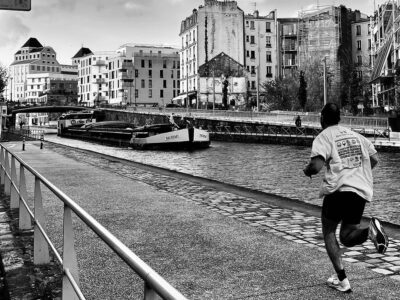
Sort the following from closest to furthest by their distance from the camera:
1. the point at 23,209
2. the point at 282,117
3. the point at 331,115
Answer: the point at 331,115 → the point at 23,209 → the point at 282,117

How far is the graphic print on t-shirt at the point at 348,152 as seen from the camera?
15.9 feet

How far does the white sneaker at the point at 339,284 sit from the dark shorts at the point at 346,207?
21.6 inches

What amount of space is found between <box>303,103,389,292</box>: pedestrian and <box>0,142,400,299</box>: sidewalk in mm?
442

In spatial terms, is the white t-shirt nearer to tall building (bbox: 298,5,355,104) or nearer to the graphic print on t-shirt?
the graphic print on t-shirt

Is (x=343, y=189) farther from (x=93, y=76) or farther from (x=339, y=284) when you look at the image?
Result: (x=93, y=76)

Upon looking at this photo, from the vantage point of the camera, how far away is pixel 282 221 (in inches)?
337

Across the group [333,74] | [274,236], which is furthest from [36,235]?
[333,74]

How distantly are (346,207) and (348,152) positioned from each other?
0.52m

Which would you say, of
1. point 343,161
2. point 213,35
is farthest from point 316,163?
point 213,35

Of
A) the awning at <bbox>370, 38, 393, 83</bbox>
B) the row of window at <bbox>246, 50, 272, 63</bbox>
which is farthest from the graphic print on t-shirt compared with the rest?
the row of window at <bbox>246, 50, 272, 63</bbox>

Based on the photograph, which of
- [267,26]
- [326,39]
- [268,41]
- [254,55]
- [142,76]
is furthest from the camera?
[142,76]

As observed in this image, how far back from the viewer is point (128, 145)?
4716 centimetres

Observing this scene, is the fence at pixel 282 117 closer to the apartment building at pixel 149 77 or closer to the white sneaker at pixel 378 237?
the white sneaker at pixel 378 237

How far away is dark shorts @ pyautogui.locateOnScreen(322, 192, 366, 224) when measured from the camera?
4797 mm
